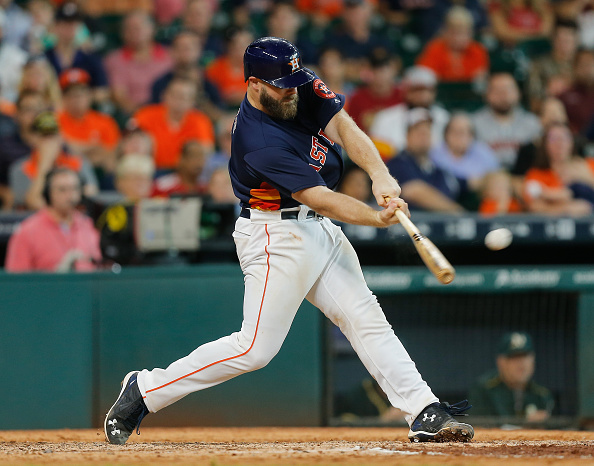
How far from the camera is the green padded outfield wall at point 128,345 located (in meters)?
5.24

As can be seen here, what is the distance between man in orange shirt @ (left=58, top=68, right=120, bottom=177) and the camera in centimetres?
735

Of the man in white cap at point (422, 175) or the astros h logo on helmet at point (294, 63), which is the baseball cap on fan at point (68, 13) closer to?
the man in white cap at point (422, 175)

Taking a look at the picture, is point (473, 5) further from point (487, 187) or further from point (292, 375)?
point (292, 375)

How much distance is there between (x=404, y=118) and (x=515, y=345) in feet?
9.54

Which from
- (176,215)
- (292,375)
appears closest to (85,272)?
(176,215)

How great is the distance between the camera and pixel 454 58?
9.02 meters

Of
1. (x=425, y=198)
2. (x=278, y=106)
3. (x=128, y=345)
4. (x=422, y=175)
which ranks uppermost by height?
(x=278, y=106)

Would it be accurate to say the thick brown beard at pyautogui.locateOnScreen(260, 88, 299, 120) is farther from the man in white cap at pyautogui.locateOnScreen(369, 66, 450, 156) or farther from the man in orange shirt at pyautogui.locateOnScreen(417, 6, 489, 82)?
the man in orange shirt at pyautogui.locateOnScreen(417, 6, 489, 82)

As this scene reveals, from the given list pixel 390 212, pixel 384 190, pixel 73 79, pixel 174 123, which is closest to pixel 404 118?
pixel 174 123

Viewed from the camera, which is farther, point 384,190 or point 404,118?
point 404,118

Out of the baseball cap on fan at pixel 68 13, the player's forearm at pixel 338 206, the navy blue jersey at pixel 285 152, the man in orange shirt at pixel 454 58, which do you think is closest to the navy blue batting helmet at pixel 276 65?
the navy blue jersey at pixel 285 152

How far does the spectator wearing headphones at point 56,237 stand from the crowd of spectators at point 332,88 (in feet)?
2.34

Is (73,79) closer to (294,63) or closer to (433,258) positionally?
(294,63)

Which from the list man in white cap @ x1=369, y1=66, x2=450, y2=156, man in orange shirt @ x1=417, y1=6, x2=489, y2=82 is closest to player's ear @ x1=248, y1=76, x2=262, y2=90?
man in white cap @ x1=369, y1=66, x2=450, y2=156
